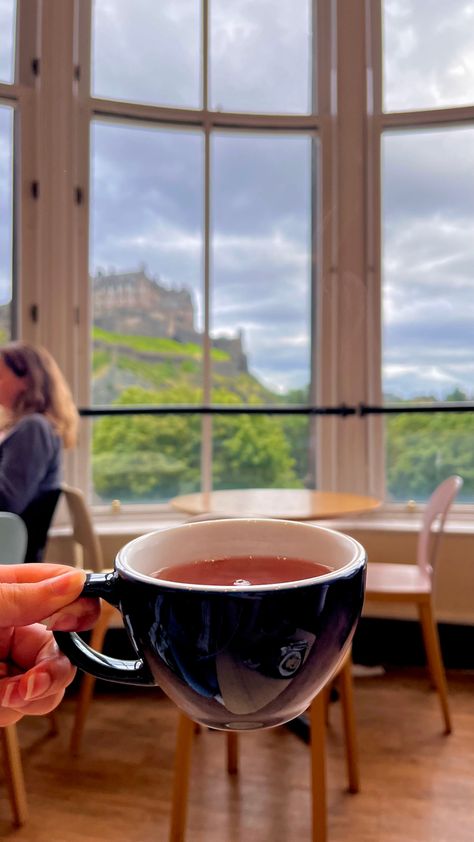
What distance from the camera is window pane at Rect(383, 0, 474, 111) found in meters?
2.71

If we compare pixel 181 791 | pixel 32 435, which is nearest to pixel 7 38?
pixel 32 435

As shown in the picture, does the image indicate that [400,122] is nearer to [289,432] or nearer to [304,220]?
[304,220]

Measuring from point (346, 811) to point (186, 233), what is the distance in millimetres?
2402

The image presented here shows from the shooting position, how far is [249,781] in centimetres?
169

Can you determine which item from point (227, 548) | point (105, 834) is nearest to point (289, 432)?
point (105, 834)

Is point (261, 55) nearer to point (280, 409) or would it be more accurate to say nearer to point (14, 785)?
point (280, 409)

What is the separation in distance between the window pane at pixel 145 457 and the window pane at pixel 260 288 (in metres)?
0.14

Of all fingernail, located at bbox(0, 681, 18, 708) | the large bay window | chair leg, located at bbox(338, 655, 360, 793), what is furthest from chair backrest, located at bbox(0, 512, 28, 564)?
the large bay window

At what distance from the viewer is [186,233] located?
111 inches

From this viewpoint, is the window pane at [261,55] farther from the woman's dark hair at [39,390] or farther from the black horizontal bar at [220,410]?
the woman's dark hair at [39,390]

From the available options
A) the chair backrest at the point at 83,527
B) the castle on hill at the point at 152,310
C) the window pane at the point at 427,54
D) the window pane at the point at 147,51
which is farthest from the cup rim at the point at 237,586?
the window pane at the point at 427,54

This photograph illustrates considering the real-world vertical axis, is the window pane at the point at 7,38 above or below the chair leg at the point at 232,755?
above

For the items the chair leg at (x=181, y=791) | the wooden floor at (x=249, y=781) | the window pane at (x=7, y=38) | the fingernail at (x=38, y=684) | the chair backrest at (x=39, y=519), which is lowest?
the wooden floor at (x=249, y=781)

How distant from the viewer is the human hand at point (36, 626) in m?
0.21
